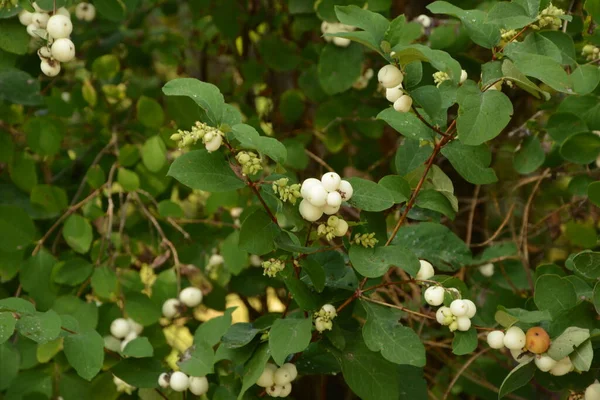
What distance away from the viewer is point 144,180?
1.51m

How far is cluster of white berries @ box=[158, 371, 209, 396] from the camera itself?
110cm

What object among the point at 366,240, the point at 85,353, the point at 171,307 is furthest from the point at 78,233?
the point at 366,240

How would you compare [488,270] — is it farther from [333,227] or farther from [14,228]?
[14,228]

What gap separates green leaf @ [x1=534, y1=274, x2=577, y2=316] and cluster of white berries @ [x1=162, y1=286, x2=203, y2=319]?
0.66 meters

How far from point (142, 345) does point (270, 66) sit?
0.85m

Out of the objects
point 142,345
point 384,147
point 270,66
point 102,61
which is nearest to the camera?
point 142,345

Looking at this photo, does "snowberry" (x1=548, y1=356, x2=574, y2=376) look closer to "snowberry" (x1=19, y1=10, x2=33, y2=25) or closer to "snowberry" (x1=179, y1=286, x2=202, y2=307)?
"snowberry" (x1=179, y1=286, x2=202, y2=307)

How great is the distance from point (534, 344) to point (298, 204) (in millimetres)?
335

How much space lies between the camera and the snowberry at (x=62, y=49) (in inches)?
43.6

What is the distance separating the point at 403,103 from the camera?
0.93 m

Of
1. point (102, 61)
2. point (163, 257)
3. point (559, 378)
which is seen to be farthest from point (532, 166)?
point (102, 61)

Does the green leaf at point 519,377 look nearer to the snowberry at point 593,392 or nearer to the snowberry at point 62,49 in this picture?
the snowberry at point 593,392

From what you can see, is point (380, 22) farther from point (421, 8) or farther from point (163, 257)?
point (421, 8)

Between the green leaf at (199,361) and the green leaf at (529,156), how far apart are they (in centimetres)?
62
